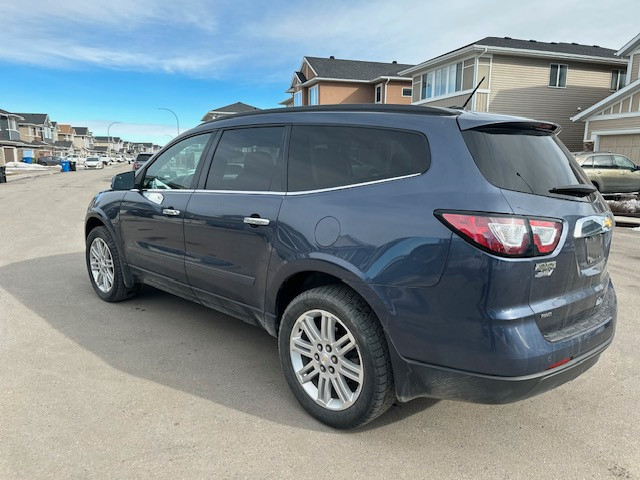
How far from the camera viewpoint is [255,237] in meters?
3.15

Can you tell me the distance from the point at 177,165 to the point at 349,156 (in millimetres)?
1984

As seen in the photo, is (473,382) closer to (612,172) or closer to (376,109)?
(376,109)

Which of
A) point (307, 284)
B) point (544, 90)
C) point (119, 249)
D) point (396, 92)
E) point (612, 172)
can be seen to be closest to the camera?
point (307, 284)

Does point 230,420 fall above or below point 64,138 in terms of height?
below

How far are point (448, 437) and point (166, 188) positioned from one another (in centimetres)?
301

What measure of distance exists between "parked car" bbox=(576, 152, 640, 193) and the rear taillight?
55.1 ft

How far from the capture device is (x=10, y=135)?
229 feet

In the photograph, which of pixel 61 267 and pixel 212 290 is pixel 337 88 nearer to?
pixel 61 267

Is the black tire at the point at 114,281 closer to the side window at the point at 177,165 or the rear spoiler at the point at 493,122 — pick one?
the side window at the point at 177,165

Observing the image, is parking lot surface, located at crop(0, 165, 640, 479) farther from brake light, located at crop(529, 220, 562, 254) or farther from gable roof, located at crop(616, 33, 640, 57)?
gable roof, located at crop(616, 33, 640, 57)

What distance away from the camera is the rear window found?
235 cm

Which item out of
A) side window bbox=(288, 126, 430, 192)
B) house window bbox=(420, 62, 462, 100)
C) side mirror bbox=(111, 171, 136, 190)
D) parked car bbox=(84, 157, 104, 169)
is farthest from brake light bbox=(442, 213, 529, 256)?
parked car bbox=(84, 157, 104, 169)

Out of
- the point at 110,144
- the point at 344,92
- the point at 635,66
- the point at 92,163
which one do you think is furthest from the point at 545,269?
the point at 110,144

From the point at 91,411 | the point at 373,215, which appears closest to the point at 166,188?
the point at 91,411
